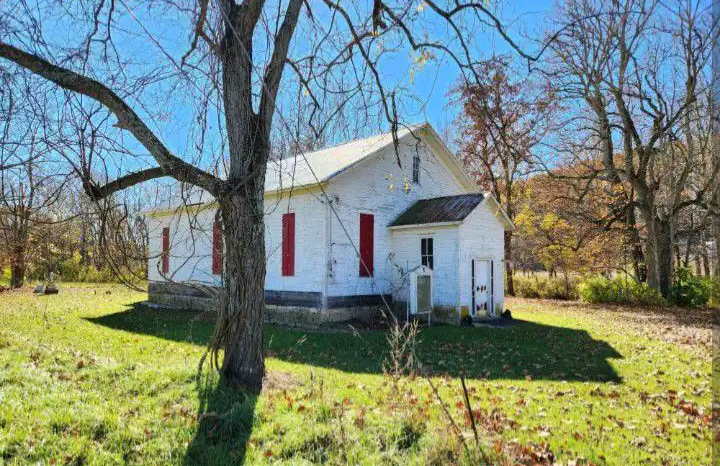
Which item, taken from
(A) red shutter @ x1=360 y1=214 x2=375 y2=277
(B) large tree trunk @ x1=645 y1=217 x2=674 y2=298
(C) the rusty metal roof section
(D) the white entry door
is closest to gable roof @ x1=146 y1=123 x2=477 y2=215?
(A) red shutter @ x1=360 y1=214 x2=375 y2=277

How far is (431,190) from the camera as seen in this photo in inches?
682

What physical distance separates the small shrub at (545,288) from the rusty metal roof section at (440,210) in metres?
12.9

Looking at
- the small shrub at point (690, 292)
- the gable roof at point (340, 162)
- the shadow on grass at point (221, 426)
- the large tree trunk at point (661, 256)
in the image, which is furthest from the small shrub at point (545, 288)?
the shadow on grass at point (221, 426)

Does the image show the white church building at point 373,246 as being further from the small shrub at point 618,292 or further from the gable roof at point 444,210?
the small shrub at point 618,292

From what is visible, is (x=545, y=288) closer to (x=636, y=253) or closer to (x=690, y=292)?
(x=636, y=253)

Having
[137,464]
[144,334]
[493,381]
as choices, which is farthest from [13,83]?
[144,334]

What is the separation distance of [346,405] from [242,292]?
5.76 ft

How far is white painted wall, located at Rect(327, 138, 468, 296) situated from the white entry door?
2.00 meters

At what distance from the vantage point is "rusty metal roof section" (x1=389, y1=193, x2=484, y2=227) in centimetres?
1434

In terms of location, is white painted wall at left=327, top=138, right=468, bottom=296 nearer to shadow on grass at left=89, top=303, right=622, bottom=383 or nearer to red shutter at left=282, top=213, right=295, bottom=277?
red shutter at left=282, top=213, right=295, bottom=277

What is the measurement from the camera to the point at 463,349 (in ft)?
33.5

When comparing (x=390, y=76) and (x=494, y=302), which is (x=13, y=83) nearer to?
(x=390, y=76)

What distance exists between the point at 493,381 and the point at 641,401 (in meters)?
1.95

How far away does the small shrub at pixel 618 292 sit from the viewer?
20.8 m
